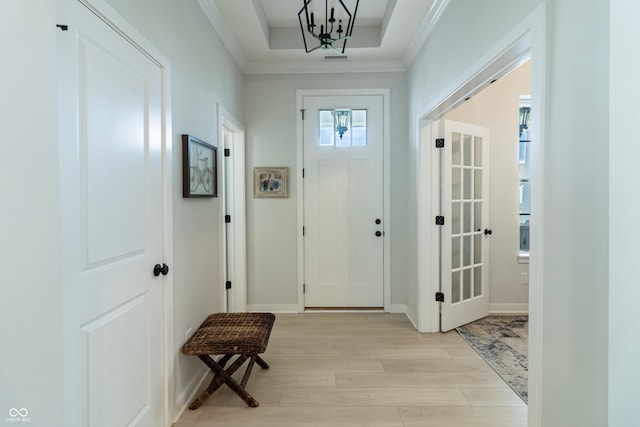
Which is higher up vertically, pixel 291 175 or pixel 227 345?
Result: pixel 291 175

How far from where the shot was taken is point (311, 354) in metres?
2.68

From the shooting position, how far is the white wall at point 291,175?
3580 mm

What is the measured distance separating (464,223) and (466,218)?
0.06 meters

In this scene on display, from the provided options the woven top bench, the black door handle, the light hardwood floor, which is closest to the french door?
the light hardwood floor

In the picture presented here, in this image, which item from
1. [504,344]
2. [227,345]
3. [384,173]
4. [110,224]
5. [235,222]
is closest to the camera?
[110,224]

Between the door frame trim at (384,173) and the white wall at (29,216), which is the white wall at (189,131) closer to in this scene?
the white wall at (29,216)

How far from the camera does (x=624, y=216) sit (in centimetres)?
95

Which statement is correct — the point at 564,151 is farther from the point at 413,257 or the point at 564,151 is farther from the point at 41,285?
the point at 413,257

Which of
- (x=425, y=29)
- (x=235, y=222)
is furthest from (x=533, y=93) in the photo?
(x=235, y=222)

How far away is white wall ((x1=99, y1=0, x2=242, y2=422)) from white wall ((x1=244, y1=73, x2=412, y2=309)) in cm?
89

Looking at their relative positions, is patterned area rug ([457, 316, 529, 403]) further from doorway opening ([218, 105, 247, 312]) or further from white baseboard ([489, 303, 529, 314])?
doorway opening ([218, 105, 247, 312])

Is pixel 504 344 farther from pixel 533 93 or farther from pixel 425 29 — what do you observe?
pixel 425 29

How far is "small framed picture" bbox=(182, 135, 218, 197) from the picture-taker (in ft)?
6.54

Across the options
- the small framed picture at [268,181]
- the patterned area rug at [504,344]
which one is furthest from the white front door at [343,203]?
the patterned area rug at [504,344]
